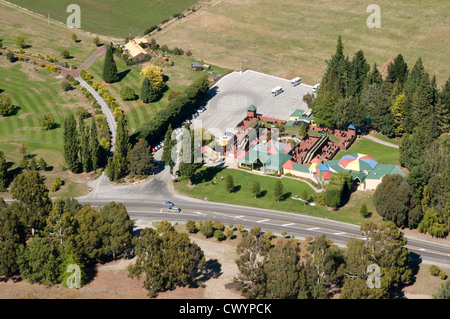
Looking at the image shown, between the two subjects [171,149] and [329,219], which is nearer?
[329,219]

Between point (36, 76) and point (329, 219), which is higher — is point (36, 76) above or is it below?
above

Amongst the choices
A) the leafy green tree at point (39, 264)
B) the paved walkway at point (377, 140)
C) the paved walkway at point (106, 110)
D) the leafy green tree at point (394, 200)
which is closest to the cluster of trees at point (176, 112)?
the paved walkway at point (106, 110)

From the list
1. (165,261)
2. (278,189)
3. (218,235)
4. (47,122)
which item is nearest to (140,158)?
(47,122)

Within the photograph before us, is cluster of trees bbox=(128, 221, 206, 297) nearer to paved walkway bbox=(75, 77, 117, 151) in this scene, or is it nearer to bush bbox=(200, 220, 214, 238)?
bush bbox=(200, 220, 214, 238)

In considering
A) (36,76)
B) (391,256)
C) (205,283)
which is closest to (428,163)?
(391,256)

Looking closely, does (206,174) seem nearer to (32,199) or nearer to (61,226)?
(32,199)

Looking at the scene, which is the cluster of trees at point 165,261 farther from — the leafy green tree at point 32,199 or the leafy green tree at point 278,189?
the leafy green tree at point 278,189

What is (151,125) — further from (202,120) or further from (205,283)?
(205,283)
